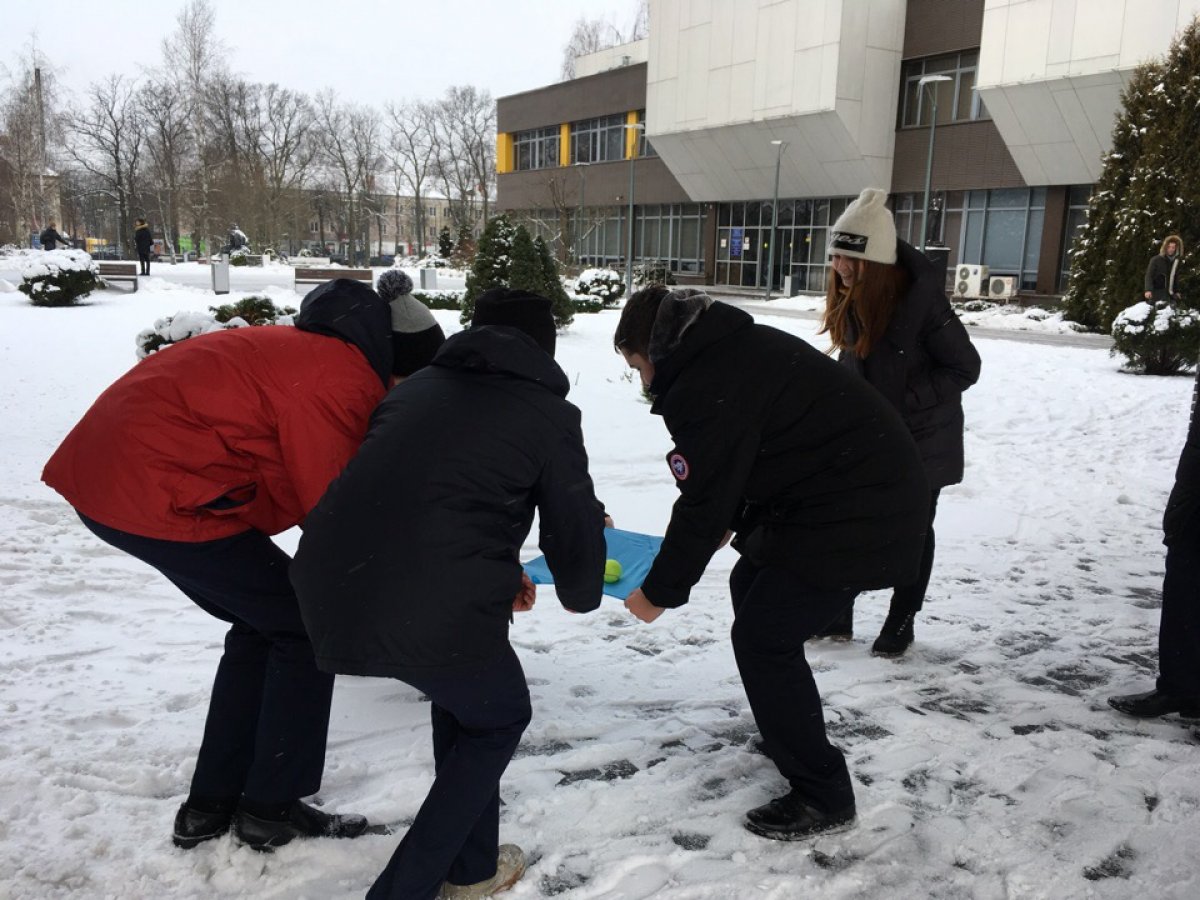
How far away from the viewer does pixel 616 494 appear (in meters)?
6.82

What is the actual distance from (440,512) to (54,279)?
1827cm

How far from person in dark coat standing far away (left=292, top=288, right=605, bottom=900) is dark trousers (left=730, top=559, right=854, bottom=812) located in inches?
25.2

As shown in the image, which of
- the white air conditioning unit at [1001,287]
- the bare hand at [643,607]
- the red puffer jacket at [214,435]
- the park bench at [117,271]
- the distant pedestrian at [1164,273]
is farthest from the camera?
the white air conditioning unit at [1001,287]

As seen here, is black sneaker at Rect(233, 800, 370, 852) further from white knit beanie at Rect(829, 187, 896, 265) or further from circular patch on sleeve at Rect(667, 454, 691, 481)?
white knit beanie at Rect(829, 187, 896, 265)

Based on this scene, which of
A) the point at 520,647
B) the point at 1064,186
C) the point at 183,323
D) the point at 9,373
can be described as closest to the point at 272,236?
the point at 1064,186

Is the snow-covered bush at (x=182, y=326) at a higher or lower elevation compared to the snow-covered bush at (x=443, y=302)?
higher

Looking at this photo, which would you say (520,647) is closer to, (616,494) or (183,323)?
(616,494)

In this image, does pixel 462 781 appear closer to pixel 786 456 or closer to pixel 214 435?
pixel 214 435

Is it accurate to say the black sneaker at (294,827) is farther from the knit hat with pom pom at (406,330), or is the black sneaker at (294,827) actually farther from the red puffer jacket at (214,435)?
the knit hat with pom pom at (406,330)

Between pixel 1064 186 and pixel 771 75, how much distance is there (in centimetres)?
989

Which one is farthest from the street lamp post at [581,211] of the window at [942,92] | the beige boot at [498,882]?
the beige boot at [498,882]

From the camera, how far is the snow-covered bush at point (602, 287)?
23.3 m

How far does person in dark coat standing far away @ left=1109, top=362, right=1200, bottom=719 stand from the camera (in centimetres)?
335

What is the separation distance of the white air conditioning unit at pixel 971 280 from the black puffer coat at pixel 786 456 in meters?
26.4
